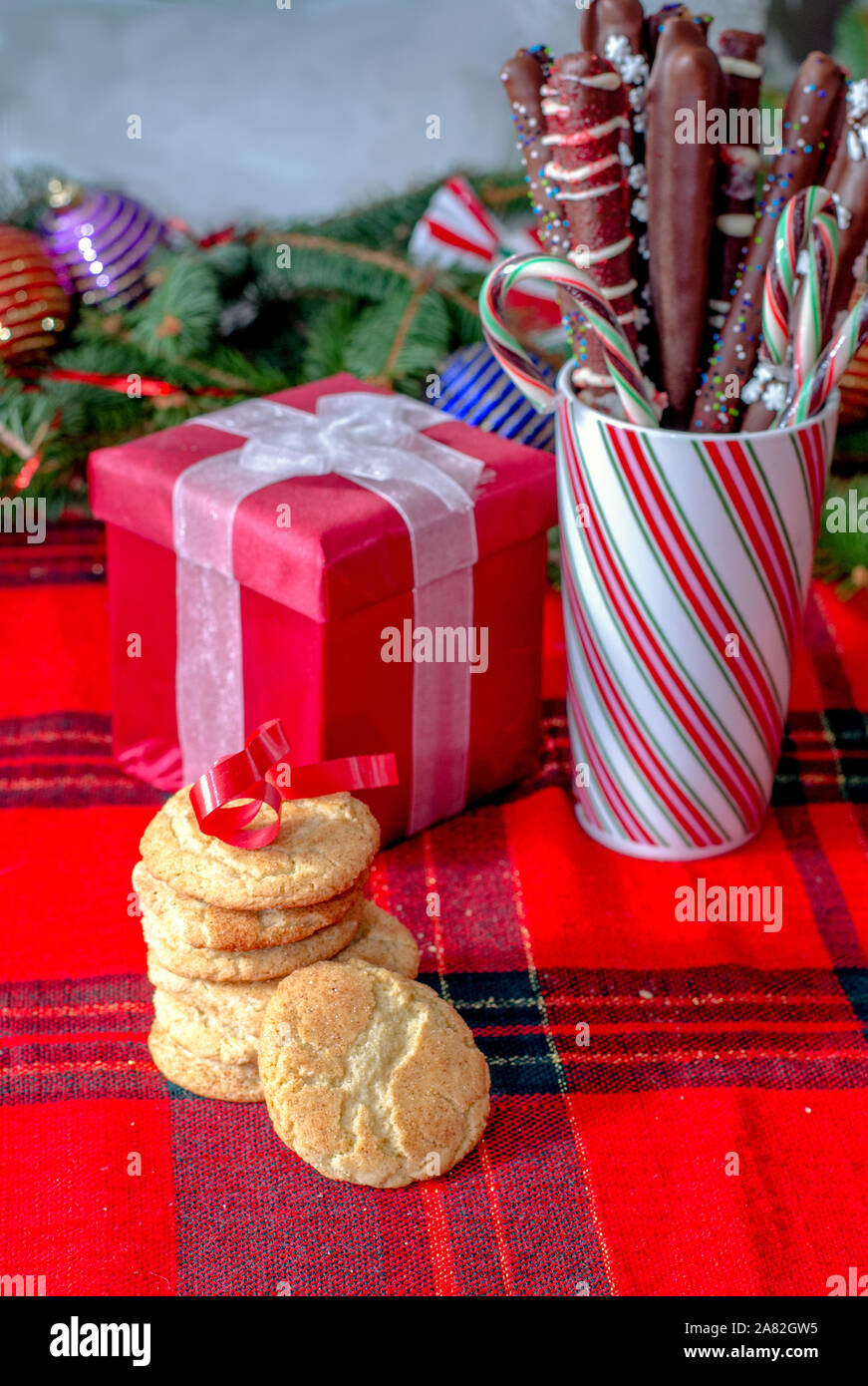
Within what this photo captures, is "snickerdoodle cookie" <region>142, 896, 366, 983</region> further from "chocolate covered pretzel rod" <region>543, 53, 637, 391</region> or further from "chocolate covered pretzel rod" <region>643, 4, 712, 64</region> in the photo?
"chocolate covered pretzel rod" <region>643, 4, 712, 64</region>

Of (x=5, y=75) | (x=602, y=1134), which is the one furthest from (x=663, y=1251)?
(x=5, y=75)

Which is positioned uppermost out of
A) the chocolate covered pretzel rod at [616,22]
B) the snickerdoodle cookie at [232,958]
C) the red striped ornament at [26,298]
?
the chocolate covered pretzel rod at [616,22]

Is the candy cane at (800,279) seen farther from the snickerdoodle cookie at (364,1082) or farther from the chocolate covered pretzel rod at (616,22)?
the snickerdoodle cookie at (364,1082)

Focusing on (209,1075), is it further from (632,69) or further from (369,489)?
(632,69)

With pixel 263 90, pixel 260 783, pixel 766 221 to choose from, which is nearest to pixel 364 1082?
pixel 260 783

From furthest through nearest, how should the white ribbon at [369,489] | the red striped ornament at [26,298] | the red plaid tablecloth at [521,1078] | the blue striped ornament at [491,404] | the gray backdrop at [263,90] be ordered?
the gray backdrop at [263,90], the red striped ornament at [26,298], the blue striped ornament at [491,404], the white ribbon at [369,489], the red plaid tablecloth at [521,1078]

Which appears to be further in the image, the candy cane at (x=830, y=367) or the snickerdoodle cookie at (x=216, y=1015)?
the candy cane at (x=830, y=367)

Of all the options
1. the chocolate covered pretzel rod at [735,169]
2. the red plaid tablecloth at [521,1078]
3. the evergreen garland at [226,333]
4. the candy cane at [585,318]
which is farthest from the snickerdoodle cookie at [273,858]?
the evergreen garland at [226,333]
